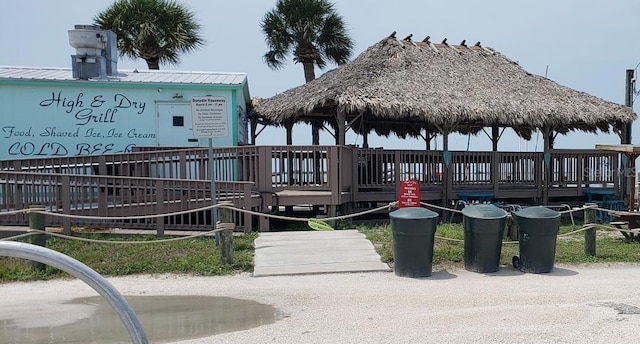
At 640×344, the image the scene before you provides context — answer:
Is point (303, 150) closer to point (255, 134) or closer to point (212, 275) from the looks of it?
point (212, 275)

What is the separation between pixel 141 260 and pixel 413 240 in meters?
4.54

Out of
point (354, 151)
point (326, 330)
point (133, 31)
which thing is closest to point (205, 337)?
point (326, 330)

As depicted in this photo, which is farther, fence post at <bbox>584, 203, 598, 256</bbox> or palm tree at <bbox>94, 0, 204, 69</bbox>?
palm tree at <bbox>94, 0, 204, 69</bbox>

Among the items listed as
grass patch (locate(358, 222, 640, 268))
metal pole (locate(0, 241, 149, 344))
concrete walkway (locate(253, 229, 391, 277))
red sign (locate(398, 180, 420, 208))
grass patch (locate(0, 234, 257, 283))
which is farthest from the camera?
red sign (locate(398, 180, 420, 208))

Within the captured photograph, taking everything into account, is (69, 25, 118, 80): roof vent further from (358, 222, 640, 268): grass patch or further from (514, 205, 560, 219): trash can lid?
(514, 205, 560, 219): trash can lid

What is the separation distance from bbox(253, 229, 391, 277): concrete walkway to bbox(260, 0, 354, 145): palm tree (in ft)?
56.1

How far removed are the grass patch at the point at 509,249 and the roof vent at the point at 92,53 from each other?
364 inches

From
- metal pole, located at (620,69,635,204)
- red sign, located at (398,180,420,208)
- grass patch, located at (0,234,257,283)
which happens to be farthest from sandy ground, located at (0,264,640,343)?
metal pole, located at (620,69,635,204)

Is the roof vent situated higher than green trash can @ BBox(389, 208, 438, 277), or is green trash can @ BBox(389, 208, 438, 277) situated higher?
the roof vent

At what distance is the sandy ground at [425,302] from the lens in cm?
557

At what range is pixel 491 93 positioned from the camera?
54.1 ft

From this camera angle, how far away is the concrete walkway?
8.98 m

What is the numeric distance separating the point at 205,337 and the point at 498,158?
1280 cm

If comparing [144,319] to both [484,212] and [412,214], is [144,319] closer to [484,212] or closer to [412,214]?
[412,214]
